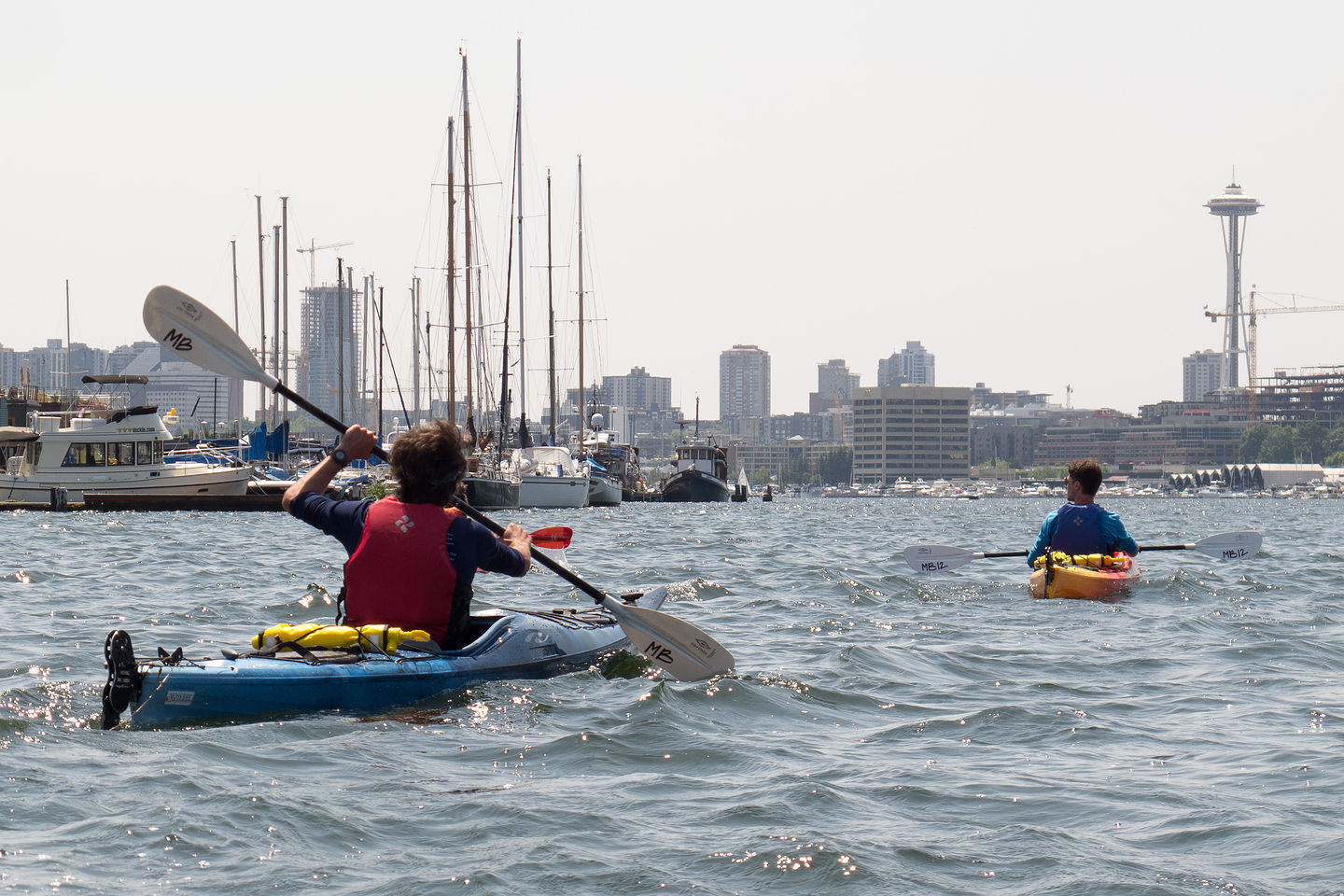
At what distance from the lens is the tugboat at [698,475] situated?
7494 cm

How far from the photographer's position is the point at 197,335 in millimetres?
9477

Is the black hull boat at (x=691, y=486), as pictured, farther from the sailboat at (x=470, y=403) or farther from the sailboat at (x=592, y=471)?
the sailboat at (x=470, y=403)

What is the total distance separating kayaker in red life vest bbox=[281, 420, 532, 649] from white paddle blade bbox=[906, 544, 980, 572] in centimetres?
1040

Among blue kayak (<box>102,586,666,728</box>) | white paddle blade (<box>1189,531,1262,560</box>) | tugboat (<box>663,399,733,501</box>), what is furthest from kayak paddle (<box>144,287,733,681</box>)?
tugboat (<box>663,399,733,501</box>)

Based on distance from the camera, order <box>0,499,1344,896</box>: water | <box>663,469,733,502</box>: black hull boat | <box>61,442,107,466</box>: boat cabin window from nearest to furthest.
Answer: <box>0,499,1344,896</box>: water < <box>61,442,107,466</box>: boat cabin window < <box>663,469,733,502</box>: black hull boat

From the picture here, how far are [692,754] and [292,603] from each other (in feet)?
26.2

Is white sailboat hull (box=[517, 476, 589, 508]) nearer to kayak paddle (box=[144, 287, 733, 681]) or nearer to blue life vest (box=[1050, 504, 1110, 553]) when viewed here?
blue life vest (box=[1050, 504, 1110, 553])

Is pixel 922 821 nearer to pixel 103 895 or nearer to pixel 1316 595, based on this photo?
pixel 103 895

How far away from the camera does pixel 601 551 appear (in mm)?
24875

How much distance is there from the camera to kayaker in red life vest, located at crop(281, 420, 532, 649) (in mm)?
7594

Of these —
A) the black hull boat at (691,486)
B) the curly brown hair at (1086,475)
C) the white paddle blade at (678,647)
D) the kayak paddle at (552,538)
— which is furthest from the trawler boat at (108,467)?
the black hull boat at (691,486)

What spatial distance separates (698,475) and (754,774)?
6861cm

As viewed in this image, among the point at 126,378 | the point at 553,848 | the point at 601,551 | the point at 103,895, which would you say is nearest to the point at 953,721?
the point at 553,848

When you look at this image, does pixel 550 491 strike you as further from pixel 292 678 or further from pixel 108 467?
pixel 292 678
